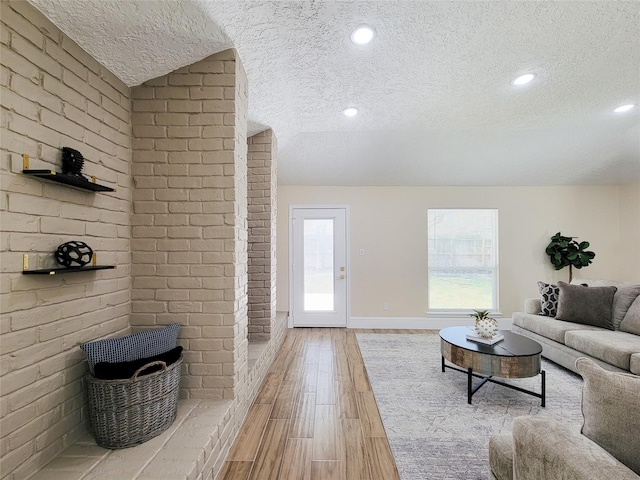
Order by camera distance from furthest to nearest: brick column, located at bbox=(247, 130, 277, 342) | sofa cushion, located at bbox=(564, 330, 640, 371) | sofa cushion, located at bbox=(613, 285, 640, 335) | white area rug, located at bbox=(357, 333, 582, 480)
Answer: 1. brick column, located at bbox=(247, 130, 277, 342)
2. sofa cushion, located at bbox=(613, 285, 640, 335)
3. sofa cushion, located at bbox=(564, 330, 640, 371)
4. white area rug, located at bbox=(357, 333, 582, 480)

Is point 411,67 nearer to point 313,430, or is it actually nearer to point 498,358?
point 498,358

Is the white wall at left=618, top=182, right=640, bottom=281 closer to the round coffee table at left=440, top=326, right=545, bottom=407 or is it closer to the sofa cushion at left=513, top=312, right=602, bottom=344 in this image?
the sofa cushion at left=513, top=312, right=602, bottom=344

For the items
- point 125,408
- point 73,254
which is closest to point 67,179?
point 73,254

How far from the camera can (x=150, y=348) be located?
5.28ft

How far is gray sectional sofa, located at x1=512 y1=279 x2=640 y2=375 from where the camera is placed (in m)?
2.48

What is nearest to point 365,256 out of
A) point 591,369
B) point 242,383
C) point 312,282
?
point 312,282

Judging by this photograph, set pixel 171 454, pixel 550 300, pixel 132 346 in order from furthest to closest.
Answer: pixel 550 300, pixel 132 346, pixel 171 454

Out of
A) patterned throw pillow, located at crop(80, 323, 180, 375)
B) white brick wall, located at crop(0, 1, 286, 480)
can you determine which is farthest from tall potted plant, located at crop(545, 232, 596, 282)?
patterned throw pillow, located at crop(80, 323, 180, 375)

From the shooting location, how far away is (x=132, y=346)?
60.6 inches

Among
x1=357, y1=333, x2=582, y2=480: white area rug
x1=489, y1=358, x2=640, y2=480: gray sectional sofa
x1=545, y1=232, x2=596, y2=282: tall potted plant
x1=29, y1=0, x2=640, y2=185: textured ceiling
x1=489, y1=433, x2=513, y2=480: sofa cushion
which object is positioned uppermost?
x1=29, y1=0, x2=640, y2=185: textured ceiling

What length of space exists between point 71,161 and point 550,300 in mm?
4721

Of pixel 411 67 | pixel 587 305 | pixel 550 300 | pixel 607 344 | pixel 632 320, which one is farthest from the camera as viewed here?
pixel 550 300

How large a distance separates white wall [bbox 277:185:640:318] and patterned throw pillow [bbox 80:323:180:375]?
2.87 m

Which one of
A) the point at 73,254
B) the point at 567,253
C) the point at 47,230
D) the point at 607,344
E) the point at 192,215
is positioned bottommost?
the point at 607,344
